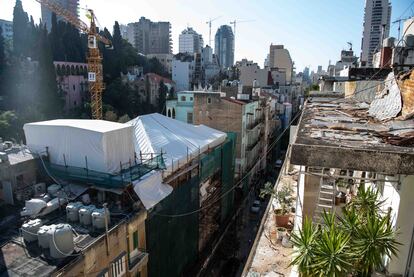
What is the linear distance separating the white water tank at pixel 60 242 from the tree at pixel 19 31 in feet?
182

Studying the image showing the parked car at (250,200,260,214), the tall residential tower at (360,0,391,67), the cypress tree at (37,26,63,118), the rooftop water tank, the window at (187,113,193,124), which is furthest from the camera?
the tall residential tower at (360,0,391,67)

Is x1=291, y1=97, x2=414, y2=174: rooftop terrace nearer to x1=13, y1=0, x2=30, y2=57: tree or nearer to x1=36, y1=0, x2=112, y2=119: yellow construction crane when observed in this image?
x1=36, y1=0, x2=112, y2=119: yellow construction crane

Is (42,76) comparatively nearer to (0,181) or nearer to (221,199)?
(221,199)

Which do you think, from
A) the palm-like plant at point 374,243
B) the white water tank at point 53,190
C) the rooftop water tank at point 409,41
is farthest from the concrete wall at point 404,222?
the rooftop water tank at point 409,41

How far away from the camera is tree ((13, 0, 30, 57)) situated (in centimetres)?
5428

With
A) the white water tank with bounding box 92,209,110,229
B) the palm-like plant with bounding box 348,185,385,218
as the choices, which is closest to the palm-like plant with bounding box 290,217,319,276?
the palm-like plant with bounding box 348,185,385,218

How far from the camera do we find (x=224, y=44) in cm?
17625

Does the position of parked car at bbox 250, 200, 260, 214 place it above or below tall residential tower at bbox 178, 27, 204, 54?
below

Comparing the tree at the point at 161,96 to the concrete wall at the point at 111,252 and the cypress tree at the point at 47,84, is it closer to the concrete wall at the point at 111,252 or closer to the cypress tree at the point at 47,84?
the cypress tree at the point at 47,84

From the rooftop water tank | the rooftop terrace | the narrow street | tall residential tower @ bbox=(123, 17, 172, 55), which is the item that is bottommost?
the narrow street

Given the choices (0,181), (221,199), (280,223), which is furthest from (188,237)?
(0,181)

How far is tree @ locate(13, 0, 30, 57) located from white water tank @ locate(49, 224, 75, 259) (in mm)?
55556

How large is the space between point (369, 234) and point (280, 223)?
18.4 feet

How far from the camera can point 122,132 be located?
13930 millimetres
